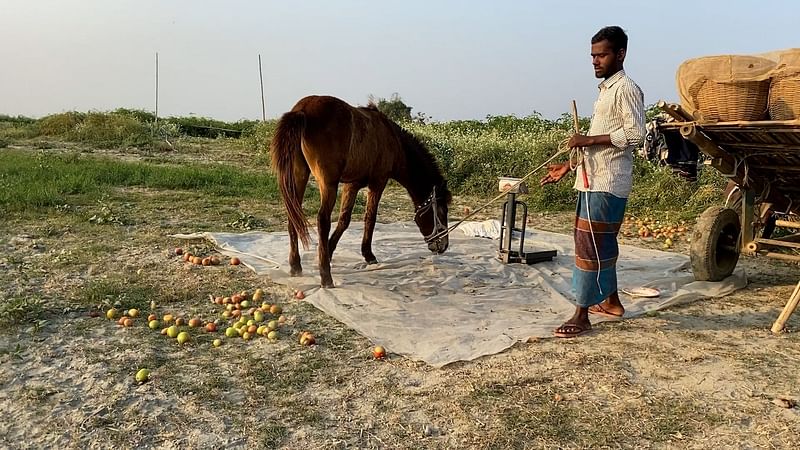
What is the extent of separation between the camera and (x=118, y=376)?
3723mm

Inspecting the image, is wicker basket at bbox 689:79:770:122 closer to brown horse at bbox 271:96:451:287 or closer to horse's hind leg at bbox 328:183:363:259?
brown horse at bbox 271:96:451:287

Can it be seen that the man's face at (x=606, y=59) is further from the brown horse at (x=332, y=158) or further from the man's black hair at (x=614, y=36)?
the brown horse at (x=332, y=158)

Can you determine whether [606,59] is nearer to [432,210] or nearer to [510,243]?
[510,243]

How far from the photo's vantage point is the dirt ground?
3.15 m

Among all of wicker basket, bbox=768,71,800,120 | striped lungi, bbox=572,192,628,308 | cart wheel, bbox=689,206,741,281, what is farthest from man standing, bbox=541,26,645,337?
cart wheel, bbox=689,206,741,281

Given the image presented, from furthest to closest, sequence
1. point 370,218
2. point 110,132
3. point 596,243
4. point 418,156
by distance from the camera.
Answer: point 110,132, point 418,156, point 370,218, point 596,243

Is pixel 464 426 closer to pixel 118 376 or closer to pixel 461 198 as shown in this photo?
pixel 118 376

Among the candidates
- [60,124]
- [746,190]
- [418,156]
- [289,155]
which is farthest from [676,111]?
[60,124]

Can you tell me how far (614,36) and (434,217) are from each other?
3.24 m

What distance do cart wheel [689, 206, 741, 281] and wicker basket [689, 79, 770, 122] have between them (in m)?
1.44

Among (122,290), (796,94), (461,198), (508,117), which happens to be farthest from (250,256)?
(508,117)

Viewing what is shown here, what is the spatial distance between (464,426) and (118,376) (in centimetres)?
211

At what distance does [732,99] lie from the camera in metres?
4.79

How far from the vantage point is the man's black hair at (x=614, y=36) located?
13.6 feet
